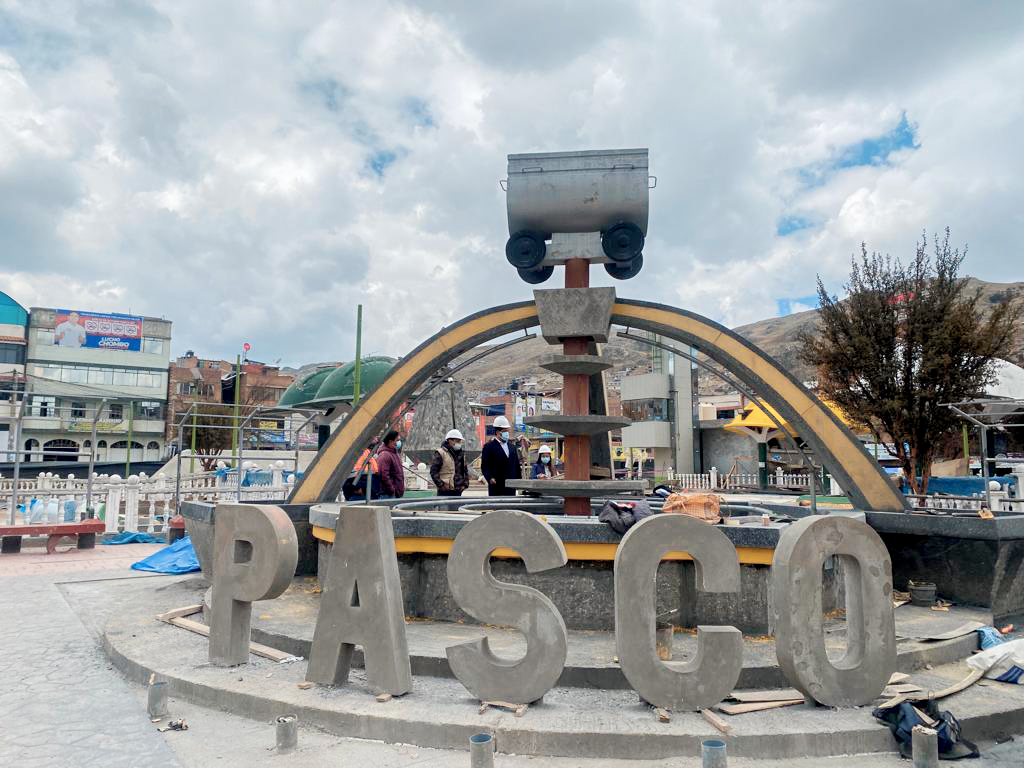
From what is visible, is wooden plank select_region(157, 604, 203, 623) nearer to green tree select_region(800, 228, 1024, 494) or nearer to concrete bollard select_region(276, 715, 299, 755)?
concrete bollard select_region(276, 715, 299, 755)

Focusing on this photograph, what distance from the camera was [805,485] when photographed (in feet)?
90.6

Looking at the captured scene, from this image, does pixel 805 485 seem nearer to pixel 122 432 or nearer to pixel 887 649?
pixel 887 649

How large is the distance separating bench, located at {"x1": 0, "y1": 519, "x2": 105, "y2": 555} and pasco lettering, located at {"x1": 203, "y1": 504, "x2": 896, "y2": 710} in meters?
12.1

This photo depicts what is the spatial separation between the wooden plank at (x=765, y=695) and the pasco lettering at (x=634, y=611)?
0.83ft

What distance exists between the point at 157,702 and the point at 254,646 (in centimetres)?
134

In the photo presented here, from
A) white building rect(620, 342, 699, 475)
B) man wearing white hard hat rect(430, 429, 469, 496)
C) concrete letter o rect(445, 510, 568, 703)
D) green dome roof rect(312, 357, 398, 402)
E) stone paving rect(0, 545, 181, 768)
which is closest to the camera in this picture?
stone paving rect(0, 545, 181, 768)

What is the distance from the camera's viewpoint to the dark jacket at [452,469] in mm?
12461

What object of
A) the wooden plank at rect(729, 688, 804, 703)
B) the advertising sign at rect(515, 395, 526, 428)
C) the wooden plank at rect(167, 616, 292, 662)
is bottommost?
the wooden plank at rect(167, 616, 292, 662)

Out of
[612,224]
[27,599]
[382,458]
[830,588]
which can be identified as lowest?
[27,599]

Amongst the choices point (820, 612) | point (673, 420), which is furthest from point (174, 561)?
point (673, 420)

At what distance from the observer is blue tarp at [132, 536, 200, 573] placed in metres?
11.8

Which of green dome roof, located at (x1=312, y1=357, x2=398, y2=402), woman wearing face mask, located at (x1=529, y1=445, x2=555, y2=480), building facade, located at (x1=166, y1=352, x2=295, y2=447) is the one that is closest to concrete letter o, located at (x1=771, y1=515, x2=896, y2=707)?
woman wearing face mask, located at (x1=529, y1=445, x2=555, y2=480)

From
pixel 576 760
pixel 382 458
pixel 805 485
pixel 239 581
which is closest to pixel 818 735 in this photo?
pixel 576 760

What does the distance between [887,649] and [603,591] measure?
8.12ft
